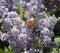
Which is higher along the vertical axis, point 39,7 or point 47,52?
point 39,7

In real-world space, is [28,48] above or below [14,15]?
below

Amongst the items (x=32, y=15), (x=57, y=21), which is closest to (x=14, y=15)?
(x=32, y=15)

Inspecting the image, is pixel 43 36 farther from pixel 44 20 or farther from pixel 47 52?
pixel 47 52

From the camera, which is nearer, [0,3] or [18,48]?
[18,48]

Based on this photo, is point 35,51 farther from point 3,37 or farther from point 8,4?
point 8,4

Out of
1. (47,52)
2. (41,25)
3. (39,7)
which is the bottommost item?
(47,52)

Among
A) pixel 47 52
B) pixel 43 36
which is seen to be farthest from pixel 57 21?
pixel 43 36

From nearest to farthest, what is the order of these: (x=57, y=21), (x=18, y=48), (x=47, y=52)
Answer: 1. (x=18, y=48)
2. (x=47, y=52)
3. (x=57, y=21)

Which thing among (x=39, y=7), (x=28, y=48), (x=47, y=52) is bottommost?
(x=47, y=52)

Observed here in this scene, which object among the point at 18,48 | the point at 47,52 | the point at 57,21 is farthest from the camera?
the point at 57,21
